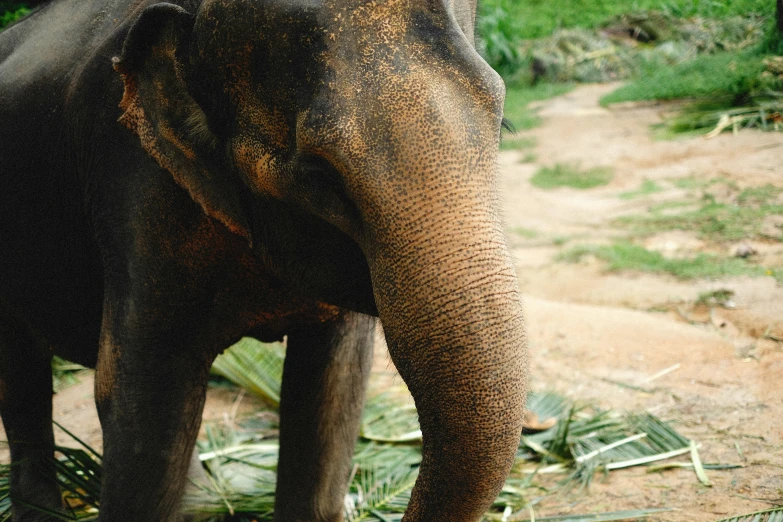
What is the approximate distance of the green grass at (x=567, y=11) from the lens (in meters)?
11.3

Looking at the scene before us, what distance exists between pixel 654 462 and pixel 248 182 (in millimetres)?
2138

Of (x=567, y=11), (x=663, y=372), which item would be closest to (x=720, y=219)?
(x=663, y=372)

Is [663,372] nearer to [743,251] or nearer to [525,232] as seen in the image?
[743,251]

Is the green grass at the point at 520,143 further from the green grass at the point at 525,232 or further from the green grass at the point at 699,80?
the green grass at the point at 525,232

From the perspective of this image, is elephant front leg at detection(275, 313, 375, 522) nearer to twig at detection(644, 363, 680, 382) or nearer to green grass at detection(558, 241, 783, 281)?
twig at detection(644, 363, 680, 382)

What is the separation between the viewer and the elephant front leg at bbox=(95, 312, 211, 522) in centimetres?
218

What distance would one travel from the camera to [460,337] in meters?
1.38

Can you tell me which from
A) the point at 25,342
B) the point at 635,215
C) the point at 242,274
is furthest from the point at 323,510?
the point at 635,215

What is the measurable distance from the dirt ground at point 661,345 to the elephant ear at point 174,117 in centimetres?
175

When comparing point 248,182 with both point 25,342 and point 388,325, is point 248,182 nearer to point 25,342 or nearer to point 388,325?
point 388,325

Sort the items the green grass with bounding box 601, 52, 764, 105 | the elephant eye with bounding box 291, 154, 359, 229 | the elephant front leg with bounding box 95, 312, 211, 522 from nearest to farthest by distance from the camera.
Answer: the elephant eye with bounding box 291, 154, 359, 229 < the elephant front leg with bounding box 95, 312, 211, 522 < the green grass with bounding box 601, 52, 764, 105

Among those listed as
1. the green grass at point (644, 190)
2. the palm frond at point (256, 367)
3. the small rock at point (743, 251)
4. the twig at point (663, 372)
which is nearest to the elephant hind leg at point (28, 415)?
the palm frond at point (256, 367)

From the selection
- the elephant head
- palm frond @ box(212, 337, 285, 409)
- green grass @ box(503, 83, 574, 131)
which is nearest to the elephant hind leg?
palm frond @ box(212, 337, 285, 409)

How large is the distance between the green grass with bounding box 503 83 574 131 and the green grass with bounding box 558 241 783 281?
15.1ft
